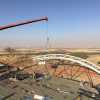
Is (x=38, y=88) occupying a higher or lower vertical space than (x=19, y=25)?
lower

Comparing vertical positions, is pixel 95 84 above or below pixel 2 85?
below

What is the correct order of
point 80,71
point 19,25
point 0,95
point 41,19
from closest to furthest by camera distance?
point 0,95 → point 19,25 → point 41,19 → point 80,71

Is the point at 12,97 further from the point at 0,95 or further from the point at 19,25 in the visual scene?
the point at 19,25

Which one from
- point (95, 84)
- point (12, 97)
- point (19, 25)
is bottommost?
point (95, 84)

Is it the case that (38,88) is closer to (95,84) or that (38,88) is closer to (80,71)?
(95,84)

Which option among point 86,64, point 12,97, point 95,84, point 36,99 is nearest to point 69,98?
point 36,99

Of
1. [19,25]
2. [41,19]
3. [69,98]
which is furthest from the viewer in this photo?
[41,19]

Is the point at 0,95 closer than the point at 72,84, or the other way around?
the point at 0,95

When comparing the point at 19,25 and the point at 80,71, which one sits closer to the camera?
the point at 19,25

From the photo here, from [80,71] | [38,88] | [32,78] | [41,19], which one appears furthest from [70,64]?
[38,88]
